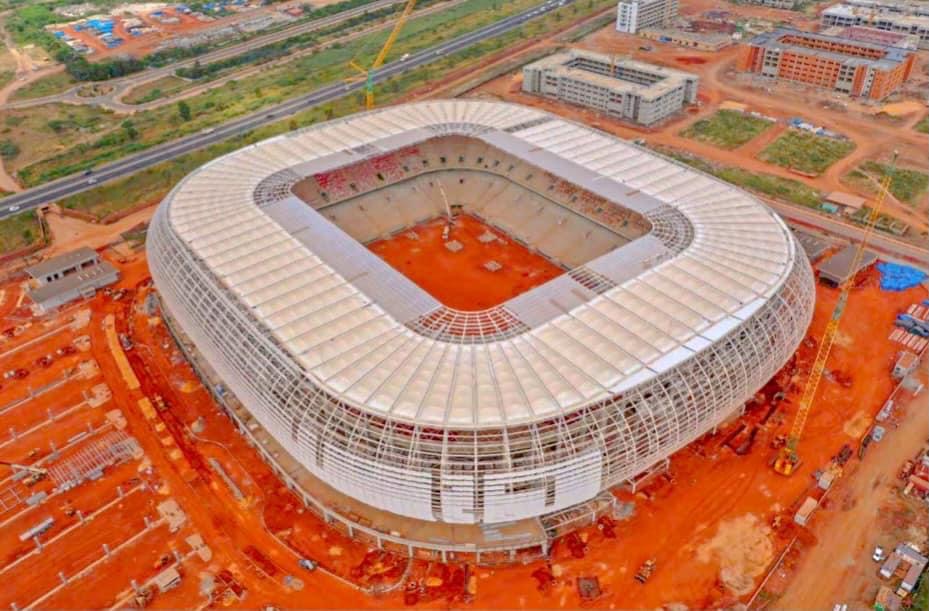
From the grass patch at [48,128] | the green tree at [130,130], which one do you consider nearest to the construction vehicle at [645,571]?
the green tree at [130,130]

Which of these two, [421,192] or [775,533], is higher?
[421,192]

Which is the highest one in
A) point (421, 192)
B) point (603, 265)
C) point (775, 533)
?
point (603, 265)

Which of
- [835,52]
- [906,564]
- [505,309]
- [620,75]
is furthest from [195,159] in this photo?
[835,52]

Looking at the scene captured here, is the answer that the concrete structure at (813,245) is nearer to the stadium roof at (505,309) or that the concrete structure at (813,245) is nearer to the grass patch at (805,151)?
the stadium roof at (505,309)

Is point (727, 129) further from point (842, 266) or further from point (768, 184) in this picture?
point (842, 266)

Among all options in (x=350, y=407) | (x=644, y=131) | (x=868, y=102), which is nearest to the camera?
(x=350, y=407)

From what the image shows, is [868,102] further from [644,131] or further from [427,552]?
[427,552]

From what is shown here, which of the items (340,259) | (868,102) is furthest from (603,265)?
(868,102)
